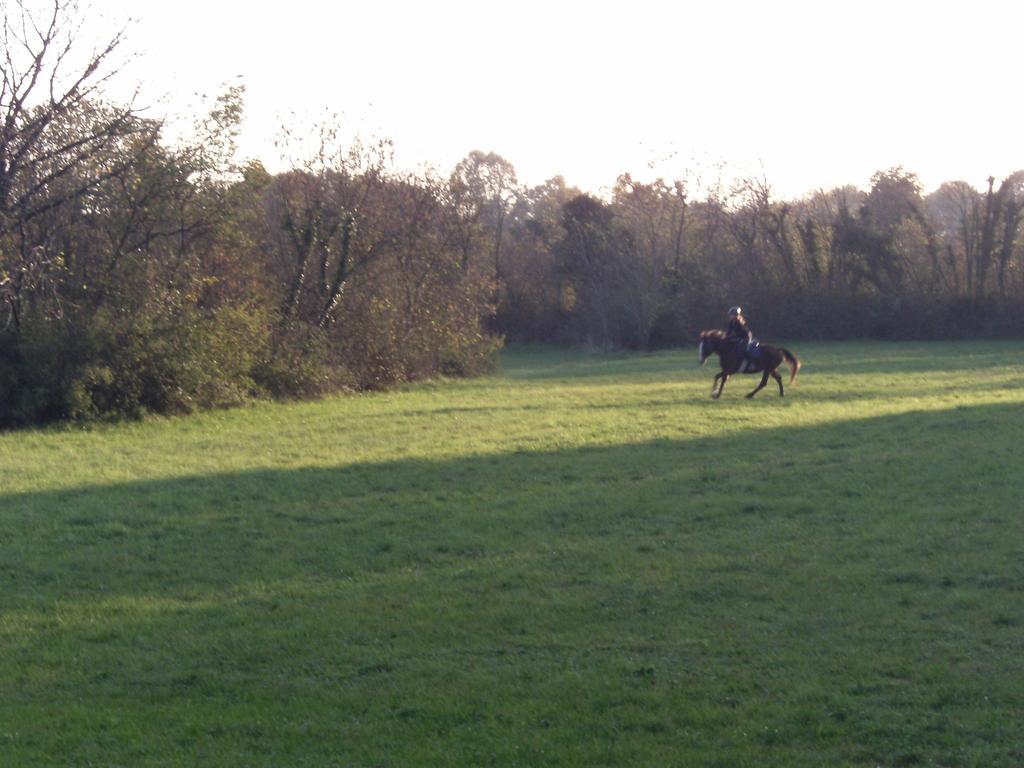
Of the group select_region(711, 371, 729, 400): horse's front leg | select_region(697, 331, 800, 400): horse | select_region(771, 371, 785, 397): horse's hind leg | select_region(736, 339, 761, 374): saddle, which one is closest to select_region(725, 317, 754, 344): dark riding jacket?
select_region(736, 339, 761, 374): saddle

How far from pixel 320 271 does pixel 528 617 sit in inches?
929

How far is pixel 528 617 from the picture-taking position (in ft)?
25.2

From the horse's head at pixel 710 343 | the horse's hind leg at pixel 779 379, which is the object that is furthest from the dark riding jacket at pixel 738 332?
the horse's hind leg at pixel 779 379

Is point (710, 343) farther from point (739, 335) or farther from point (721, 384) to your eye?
point (721, 384)

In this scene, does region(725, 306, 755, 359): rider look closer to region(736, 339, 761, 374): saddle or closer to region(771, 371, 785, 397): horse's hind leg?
region(736, 339, 761, 374): saddle

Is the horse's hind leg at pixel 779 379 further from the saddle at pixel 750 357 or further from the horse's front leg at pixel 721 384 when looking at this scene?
the horse's front leg at pixel 721 384

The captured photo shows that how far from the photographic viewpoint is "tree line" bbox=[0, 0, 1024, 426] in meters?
21.2

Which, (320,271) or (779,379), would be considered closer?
(779,379)

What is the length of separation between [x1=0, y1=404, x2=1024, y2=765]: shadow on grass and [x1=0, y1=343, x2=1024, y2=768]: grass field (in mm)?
29

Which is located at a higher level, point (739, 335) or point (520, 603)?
point (739, 335)

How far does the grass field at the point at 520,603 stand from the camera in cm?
555

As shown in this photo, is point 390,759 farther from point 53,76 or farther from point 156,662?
point 53,76

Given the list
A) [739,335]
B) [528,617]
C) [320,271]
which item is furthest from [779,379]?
[528,617]

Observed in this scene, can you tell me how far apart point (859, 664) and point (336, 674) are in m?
3.03
